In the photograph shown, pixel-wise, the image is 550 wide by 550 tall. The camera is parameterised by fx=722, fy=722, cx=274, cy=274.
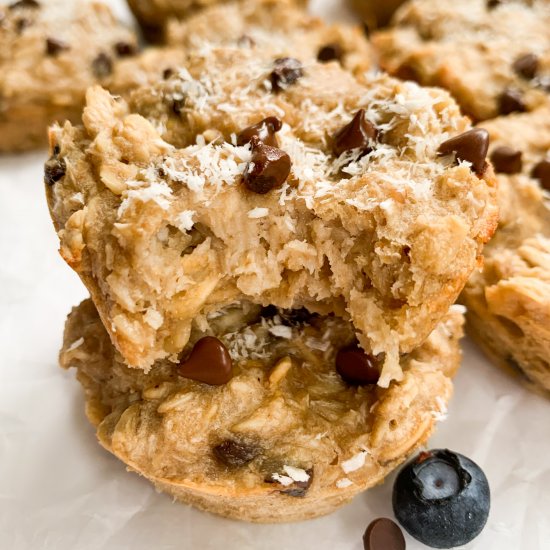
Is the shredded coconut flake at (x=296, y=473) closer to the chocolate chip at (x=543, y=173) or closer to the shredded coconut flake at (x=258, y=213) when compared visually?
the shredded coconut flake at (x=258, y=213)

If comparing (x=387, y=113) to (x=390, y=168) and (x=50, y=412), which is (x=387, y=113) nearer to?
(x=390, y=168)

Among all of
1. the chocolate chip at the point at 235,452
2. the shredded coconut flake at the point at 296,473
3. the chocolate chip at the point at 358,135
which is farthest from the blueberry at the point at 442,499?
the chocolate chip at the point at 358,135

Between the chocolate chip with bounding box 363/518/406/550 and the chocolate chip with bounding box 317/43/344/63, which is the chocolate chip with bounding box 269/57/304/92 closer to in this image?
the chocolate chip with bounding box 317/43/344/63

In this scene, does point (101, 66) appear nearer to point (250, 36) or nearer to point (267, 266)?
point (250, 36)

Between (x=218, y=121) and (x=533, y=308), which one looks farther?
(x=533, y=308)

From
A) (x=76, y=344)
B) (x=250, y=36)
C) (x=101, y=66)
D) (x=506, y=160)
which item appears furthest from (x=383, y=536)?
(x=101, y=66)

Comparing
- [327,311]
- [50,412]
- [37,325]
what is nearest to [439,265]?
[327,311]
